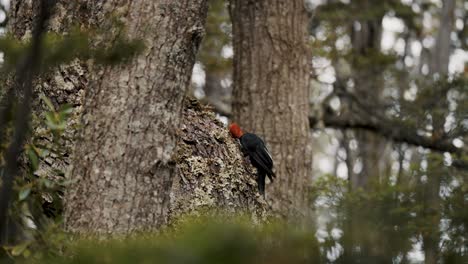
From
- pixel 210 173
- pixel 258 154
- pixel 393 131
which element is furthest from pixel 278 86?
pixel 393 131

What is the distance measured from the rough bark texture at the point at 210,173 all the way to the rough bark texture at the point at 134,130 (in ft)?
3.85

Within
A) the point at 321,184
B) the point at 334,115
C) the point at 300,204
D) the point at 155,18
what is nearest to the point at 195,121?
the point at 155,18

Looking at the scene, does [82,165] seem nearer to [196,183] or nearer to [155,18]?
[155,18]

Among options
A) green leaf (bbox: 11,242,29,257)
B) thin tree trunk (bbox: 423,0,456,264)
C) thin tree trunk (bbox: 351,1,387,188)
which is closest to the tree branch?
thin tree trunk (bbox: 423,0,456,264)

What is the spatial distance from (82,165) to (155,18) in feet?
2.35

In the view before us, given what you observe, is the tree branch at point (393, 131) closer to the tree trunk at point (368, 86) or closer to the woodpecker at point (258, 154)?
the tree trunk at point (368, 86)

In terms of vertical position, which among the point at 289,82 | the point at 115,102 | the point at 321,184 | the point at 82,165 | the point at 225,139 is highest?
the point at 289,82

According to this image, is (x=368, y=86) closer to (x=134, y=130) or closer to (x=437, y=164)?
(x=437, y=164)

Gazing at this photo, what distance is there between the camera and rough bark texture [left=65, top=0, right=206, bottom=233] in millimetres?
3457

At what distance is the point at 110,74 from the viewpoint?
358 centimetres

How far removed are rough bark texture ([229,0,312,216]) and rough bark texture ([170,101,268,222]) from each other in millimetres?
1984

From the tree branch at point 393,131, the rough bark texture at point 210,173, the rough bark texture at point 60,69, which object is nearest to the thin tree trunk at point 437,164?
the tree branch at point 393,131

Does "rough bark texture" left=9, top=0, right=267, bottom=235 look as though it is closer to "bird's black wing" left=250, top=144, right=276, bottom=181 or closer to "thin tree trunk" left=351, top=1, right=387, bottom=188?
"bird's black wing" left=250, top=144, right=276, bottom=181

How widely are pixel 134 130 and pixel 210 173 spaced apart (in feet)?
5.16
